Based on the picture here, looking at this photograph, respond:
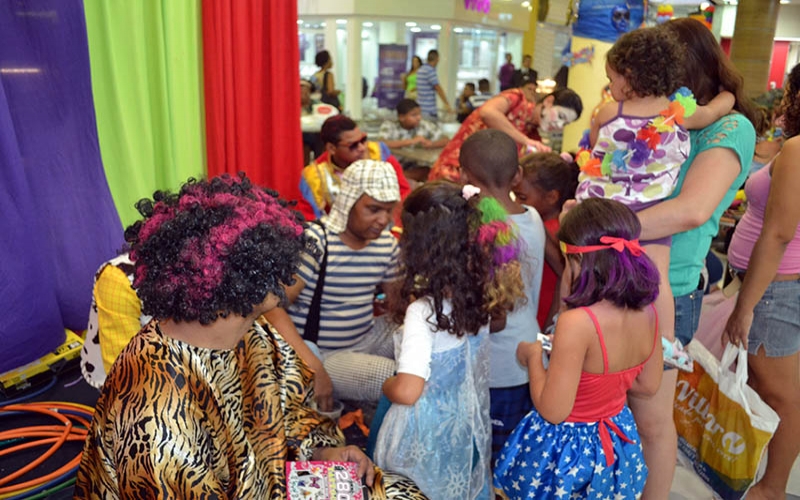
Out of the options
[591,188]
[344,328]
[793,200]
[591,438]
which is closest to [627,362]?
[591,438]

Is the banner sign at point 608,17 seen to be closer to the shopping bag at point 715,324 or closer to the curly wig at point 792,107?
the curly wig at point 792,107

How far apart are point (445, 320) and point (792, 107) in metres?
1.52

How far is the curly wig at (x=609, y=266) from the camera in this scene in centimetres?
184

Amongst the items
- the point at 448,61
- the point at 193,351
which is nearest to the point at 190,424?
the point at 193,351

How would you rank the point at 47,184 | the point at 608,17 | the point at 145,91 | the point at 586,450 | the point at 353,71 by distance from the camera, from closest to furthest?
the point at 586,450, the point at 47,184, the point at 145,91, the point at 608,17, the point at 353,71

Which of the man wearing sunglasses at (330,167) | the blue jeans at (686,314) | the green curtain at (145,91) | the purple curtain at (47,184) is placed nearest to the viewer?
the blue jeans at (686,314)

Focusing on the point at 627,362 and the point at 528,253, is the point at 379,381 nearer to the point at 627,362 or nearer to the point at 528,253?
the point at 528,253

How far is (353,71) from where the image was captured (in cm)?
738

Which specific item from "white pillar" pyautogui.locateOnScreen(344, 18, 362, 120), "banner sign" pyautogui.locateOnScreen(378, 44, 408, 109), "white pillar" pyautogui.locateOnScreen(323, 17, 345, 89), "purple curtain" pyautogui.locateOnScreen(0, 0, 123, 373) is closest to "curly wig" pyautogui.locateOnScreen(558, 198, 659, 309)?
"purple curtain" pyautogui.locateOnScreen(0, 0, 123, 373)

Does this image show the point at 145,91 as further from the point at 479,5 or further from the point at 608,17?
the point at 479,5

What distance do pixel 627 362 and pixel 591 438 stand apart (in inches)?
10.2

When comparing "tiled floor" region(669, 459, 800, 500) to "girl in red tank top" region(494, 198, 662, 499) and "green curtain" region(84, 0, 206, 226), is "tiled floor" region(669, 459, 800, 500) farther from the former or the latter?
"green curtain" region(84, 0, 206, 226)

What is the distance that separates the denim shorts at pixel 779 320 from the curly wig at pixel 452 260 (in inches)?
40.2

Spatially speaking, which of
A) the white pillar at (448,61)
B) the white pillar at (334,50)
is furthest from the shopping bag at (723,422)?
the white pillar at (448,61)
